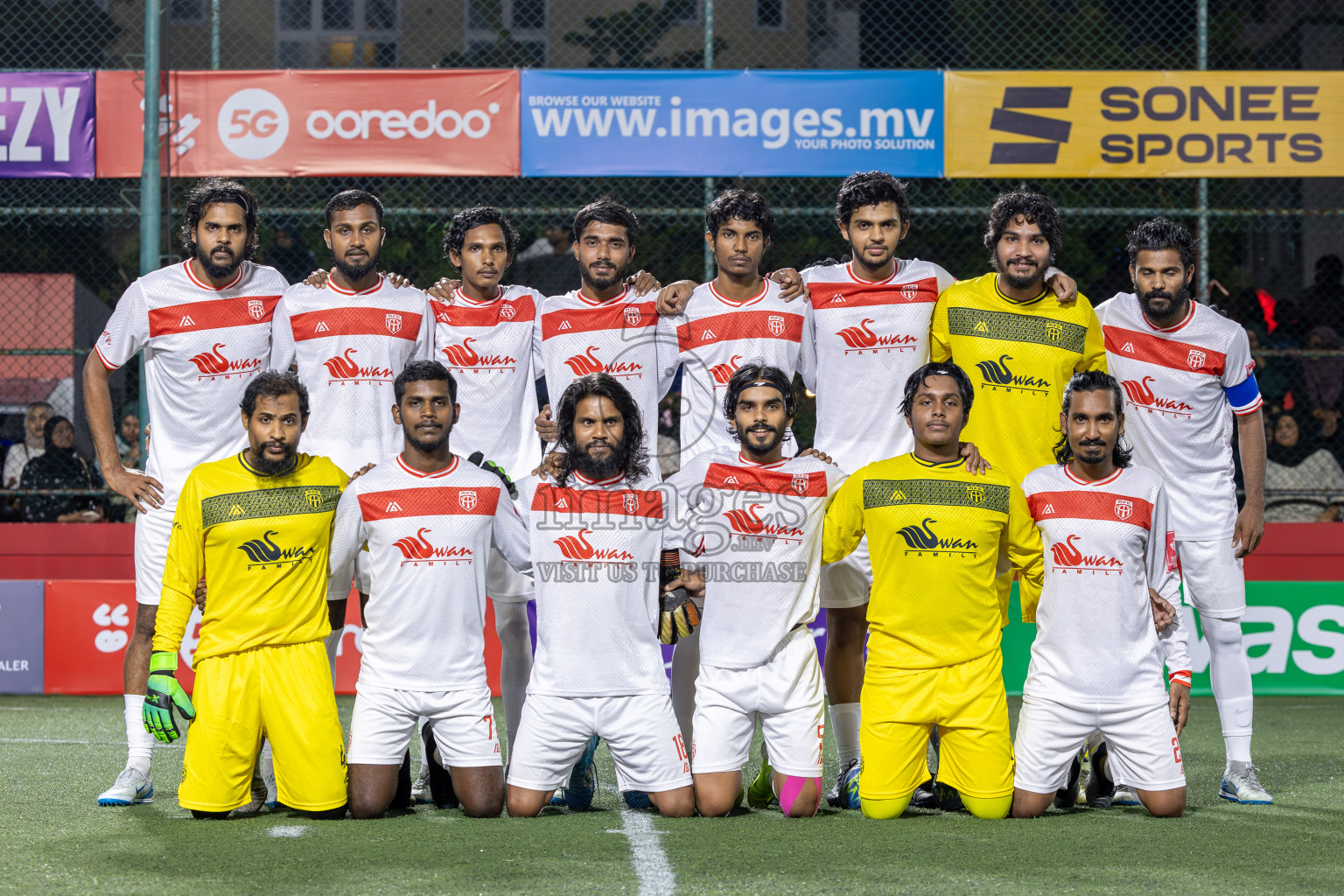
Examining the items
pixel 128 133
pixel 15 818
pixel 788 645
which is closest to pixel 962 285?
pixel 788 645

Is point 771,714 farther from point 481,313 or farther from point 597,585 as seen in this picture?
point 481,313

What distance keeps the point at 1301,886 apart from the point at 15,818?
4.16 meters

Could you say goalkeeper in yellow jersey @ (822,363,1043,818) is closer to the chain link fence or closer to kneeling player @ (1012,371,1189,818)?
kneeling player @ (1012,371,1189,818)

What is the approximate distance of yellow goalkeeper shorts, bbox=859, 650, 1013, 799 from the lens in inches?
193

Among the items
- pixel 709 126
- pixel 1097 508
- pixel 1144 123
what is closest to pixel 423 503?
pixel 1097 508

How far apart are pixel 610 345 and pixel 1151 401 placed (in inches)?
85.8

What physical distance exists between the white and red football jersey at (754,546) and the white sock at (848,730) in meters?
0.49

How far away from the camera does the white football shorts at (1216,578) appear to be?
5613 millimetres

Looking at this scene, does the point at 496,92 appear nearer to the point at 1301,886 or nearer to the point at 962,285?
the point at 962,285

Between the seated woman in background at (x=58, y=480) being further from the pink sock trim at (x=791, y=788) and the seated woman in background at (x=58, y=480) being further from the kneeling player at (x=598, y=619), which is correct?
the pink sock trim at (x=791, y=788)

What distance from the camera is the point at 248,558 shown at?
16.3 feet

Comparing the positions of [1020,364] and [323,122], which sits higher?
[323,122]

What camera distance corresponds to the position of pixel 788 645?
5000 millimetres

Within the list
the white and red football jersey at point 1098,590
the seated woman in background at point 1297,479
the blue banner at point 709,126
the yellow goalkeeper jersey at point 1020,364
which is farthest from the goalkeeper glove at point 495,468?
the seated woman in background at point 1297,479
